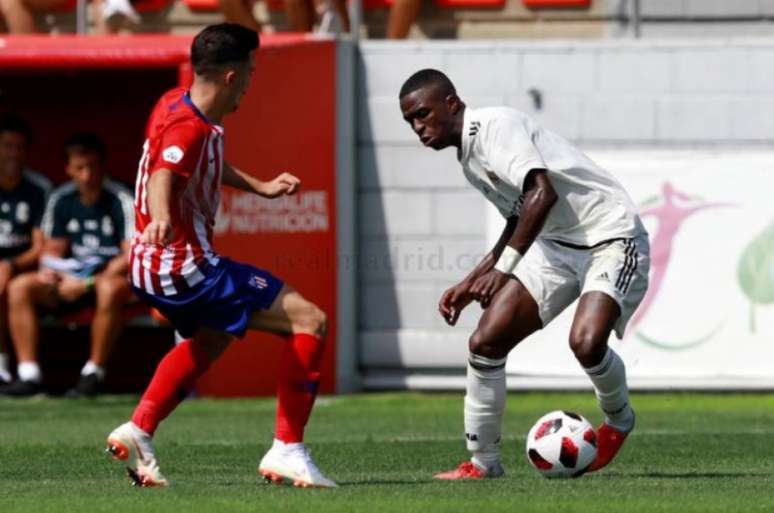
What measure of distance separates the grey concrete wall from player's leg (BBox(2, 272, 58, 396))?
2.54 meters

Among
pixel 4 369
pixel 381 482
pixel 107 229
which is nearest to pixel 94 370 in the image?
pixel 4 369

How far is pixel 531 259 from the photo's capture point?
851 cm

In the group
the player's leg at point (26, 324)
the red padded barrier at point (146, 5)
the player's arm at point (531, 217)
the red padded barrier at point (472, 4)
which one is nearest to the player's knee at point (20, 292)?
the player's leg at point (26, 324)

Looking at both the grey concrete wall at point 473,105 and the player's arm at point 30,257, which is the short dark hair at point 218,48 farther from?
the player's arm at point 30,257

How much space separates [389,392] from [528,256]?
21.4 feet

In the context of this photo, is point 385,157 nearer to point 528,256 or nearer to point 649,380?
point 649,380

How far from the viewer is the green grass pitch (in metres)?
7.02

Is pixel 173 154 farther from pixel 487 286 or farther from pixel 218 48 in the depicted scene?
pixel 487 286

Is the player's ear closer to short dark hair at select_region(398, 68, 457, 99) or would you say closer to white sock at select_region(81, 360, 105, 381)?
short dark hair at select_region(398, 68, 457, 99)

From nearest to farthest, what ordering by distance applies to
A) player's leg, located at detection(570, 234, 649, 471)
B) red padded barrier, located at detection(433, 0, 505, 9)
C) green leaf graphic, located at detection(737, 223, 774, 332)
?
1. player's leg, located at detection(570, 234, 649, 471)
2. green leaf graphic, located at detection(737, 223, 774, 332)
3. red padded barrier, located at detection(433, 0, 505, 9)

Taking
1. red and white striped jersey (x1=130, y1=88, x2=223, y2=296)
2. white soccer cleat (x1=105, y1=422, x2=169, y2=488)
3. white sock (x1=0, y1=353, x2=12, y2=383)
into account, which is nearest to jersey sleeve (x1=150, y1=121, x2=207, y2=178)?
red and white striped jersey (x1=130, y1=88, x2=223, y2=296)

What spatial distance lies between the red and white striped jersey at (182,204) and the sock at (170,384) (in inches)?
11.5

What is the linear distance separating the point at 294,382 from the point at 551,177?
60.5 inches

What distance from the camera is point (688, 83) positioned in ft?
48.1
